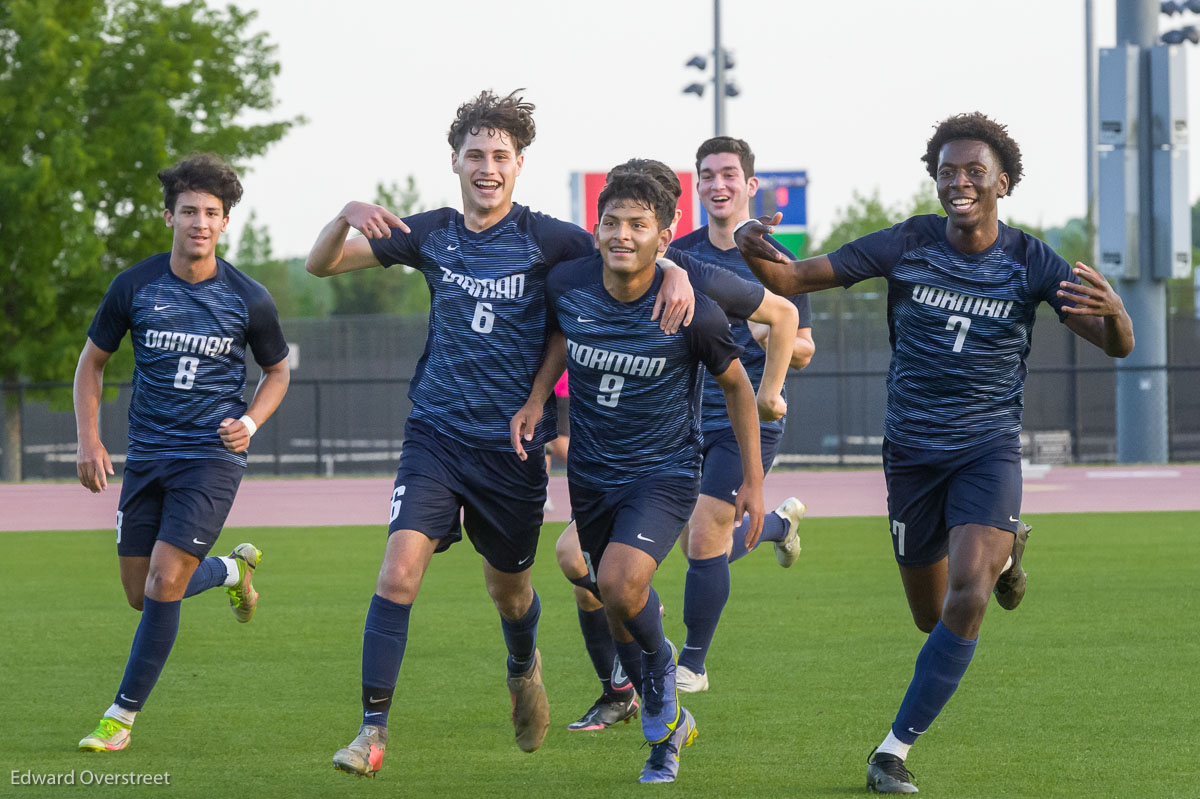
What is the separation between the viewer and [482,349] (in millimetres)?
5715

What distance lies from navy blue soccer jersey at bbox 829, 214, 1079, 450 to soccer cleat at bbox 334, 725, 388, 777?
222 centimetres

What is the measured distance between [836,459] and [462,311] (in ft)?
76.4

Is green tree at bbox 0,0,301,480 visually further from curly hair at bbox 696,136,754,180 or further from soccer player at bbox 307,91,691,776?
soccer player at bbox 307,91,691,776

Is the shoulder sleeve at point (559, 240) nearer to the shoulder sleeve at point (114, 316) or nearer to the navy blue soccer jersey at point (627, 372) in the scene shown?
the navy blue soccer jersey at point (627, 372)

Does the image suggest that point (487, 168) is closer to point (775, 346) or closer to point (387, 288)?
point (775, 346)

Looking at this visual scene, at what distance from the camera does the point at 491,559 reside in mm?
5879

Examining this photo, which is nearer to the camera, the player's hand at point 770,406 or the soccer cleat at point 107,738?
the soccer cleat at point 107,738

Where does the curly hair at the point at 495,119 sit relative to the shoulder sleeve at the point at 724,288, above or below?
above

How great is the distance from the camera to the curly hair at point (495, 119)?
583cm

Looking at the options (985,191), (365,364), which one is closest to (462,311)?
(985,191)

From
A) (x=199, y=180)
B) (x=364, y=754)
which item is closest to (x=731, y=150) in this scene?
(x=199, y=180)

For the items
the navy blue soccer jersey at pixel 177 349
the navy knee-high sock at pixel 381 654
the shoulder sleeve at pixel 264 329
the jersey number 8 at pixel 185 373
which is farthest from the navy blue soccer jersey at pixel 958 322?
the jersey number 8 at pixel 185 373

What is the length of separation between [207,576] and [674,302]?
9.71 ft

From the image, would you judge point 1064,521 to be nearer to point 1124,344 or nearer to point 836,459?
point 1124,344
